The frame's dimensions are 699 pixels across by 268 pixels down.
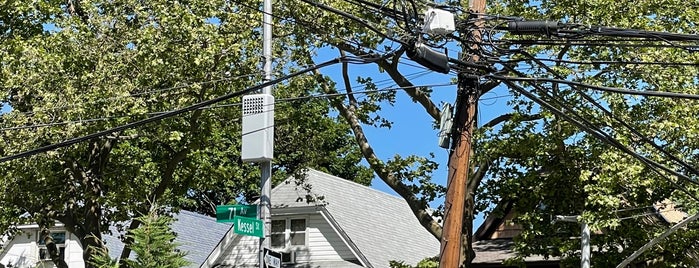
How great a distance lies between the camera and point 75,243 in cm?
3894

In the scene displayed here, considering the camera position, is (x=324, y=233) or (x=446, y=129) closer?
(x=446, y=129)

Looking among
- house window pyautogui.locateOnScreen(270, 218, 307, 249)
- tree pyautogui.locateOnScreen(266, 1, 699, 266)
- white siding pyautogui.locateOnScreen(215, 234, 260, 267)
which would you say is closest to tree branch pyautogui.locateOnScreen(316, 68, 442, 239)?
tree pyautogui.locateOnScreen(266, 1, 699, 266)

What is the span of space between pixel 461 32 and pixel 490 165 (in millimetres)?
10385

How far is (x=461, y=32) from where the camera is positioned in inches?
580

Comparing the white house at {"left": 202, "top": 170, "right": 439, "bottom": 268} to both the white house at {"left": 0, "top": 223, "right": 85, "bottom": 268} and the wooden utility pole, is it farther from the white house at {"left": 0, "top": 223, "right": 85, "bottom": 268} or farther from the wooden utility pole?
the wooden utility pole

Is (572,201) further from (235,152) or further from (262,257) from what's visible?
(235,152)

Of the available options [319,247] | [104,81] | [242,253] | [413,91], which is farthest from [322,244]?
[104,81]

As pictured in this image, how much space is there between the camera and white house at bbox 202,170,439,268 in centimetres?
3119

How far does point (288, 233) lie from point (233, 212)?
1694cm

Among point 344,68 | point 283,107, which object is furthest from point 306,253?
point 344,68

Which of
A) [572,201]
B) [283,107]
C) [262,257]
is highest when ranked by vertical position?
[283,107]

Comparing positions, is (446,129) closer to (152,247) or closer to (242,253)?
(152,247)

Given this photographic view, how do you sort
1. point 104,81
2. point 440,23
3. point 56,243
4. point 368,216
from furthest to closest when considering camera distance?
point 56,243 < point 368,216 < point 104,81 < point 440,23

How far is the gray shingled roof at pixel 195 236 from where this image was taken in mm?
37250
